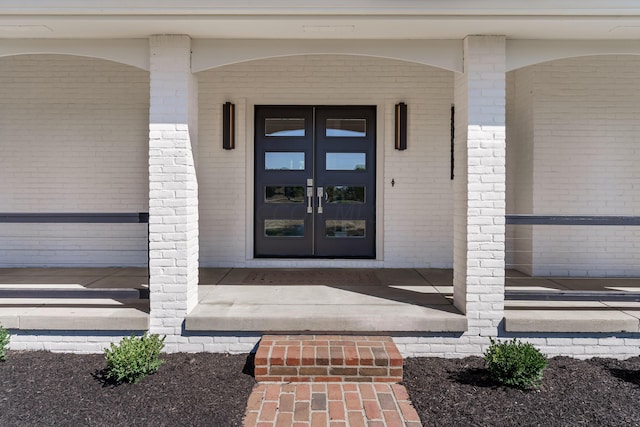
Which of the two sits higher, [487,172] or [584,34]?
[584,34]

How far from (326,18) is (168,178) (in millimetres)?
1845

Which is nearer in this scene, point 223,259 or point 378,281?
point 378,281

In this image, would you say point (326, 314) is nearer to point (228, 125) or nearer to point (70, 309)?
point (70, 309)

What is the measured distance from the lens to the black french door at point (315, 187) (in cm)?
558

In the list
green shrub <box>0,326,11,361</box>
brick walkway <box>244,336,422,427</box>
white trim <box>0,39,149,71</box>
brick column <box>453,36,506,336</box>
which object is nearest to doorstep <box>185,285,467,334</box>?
brick walkway <box>244,336,422,427</box>

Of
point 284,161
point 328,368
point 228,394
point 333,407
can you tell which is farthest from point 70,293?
point 284,161

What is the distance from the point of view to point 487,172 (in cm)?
358

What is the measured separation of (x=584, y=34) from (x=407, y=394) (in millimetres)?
3277

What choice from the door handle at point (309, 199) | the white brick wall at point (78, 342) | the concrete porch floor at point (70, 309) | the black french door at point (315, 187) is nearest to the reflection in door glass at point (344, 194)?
the black french door at point (315, 187)

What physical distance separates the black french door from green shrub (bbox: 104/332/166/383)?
2549mm

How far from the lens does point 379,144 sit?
553cm

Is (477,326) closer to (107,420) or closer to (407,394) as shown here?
(407,394)

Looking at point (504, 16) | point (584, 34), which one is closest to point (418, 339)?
point (504, 16)

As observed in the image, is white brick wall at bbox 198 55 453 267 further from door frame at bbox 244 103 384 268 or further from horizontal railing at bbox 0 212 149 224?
horizontal railing at bbox 0 212 149 224
